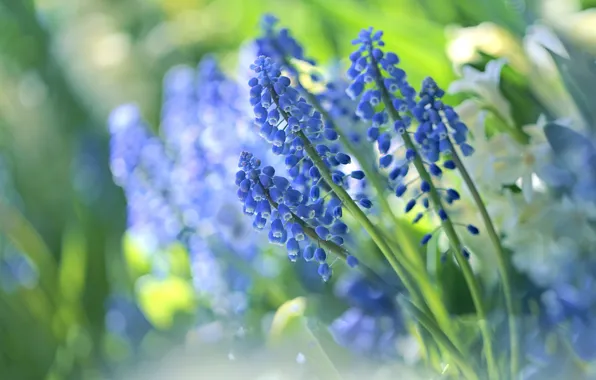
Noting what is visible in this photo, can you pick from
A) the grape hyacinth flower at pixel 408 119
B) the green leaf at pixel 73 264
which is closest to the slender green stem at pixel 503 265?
the grape hyacinth flower at pixel 408 119

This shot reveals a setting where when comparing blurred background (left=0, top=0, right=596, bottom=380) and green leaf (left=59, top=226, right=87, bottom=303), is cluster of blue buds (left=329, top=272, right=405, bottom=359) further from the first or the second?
green leaf (left=59, top=226, right=87, bottom=303)

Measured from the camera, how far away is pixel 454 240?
0.37 m

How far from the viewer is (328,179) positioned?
0.33 metres

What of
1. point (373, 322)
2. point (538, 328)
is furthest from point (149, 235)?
point (538, 328)

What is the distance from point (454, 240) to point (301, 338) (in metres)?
0.14

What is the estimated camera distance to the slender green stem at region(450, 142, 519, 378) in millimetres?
379

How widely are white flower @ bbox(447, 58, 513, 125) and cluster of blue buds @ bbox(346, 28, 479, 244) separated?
0.21 feet

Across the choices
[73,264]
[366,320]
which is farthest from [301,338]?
[73,264]

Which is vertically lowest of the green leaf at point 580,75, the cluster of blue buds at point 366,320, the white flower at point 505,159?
the cluster of blue buds at point 366,320

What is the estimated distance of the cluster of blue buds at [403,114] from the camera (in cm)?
36

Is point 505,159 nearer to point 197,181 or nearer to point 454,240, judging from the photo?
point 454,240

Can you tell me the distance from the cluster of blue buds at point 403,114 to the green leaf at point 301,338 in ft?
0.41

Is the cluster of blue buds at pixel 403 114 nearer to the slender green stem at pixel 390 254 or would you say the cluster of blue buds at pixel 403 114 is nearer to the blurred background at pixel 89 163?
the slender green stem at pixel 390 254

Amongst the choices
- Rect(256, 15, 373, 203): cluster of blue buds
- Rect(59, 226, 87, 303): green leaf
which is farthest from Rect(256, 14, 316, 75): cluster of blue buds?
Rect(59, 226, 87, 303): green leaf
